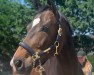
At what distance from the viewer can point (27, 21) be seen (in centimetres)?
3766

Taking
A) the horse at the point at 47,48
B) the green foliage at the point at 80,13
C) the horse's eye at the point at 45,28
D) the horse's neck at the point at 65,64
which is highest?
the horse's eye at the point at 45,28

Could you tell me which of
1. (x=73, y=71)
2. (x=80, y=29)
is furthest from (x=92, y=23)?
(x=73, y=71)

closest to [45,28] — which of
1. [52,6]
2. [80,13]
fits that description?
[52,6]

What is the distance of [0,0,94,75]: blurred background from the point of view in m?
35.9

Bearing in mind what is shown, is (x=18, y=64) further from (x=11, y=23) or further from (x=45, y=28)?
(x=11, y=23)

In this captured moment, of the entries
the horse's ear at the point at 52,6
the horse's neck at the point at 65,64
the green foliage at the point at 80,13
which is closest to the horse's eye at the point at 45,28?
the horse's ear at the point at 52,6

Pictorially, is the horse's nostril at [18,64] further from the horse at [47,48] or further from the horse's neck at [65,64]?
the horse's neck at [65,64]

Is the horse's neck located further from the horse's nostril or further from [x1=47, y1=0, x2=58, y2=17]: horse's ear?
the horse's nostril

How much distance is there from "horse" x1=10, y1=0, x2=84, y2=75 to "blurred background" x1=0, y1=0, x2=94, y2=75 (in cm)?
3116

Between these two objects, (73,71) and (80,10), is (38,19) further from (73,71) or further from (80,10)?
(80,10)

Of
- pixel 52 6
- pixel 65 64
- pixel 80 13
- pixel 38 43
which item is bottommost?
pixel 80 13

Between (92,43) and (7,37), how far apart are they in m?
11.8

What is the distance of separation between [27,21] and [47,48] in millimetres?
33843

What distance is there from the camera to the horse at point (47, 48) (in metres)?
3.71
